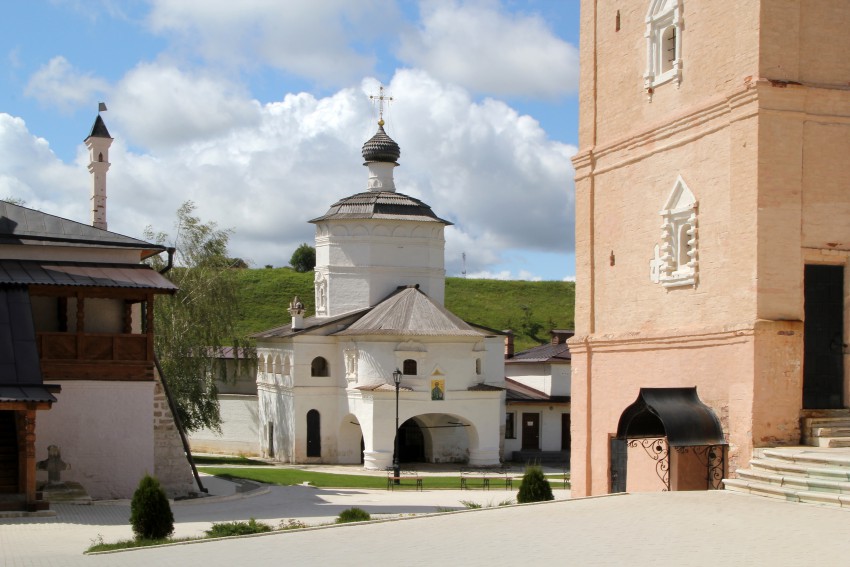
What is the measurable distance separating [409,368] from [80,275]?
1972cm

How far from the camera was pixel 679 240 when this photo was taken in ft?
55.5

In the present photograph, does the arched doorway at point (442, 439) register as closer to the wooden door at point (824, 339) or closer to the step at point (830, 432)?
the wooden door at point (824, 339)

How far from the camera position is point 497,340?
41.7 meters

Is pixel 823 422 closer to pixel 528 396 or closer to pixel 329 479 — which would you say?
pixel 329 479

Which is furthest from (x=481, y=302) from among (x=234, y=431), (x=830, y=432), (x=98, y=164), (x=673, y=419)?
(x=830, y=432)

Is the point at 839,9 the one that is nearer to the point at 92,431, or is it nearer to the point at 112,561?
the point at 112,561

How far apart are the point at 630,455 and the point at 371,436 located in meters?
20.5

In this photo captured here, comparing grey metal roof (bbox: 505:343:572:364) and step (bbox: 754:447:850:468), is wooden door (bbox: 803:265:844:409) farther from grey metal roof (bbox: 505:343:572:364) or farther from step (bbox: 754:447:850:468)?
grey metal roof (bbox: 505:343:572:364)

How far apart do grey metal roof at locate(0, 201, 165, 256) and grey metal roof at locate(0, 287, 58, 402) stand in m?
2.04

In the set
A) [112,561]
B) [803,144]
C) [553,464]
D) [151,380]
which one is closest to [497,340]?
[553,464]

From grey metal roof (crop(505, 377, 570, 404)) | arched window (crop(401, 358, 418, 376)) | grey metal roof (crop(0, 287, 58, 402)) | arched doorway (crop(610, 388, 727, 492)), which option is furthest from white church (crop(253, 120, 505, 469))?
arched doorway (crop(610, 388, 727, 492))

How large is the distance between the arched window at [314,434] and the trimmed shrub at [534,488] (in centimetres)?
2313

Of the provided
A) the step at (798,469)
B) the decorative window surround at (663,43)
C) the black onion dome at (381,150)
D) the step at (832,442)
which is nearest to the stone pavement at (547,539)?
the step at (798,469)

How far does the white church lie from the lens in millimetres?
38781
